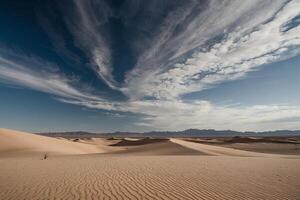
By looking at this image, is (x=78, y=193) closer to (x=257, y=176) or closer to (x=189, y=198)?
(x=189, y=198)

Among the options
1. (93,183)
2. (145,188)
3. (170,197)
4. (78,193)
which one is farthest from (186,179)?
(78,193)

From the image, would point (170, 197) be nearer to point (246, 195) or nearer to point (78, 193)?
point (246, 195)

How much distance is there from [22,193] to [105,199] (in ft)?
10.0

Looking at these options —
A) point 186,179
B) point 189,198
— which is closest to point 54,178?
point 186,179

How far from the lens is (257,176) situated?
1150cm

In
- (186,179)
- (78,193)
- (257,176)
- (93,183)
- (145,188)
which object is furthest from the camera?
(257,176)

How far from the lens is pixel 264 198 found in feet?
25.1

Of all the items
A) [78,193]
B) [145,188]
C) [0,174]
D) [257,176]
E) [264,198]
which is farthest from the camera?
[0,174]

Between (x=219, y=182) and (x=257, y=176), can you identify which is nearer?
(x=219, y=182)

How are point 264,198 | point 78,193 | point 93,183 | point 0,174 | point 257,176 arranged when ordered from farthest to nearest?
1. point 0,174
2. point 257,176
3. point 93,183
4. point 78,193
5. point 264,198

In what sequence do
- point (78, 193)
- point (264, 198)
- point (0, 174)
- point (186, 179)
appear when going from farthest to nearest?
1. point (0, 174)
2. point (186, 179)
3. point (78, 193)
4. point (264, 198)

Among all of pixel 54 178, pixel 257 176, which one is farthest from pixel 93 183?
pixel 257 176

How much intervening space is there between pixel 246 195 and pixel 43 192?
261 inches

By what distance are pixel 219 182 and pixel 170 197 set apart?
120 inches
